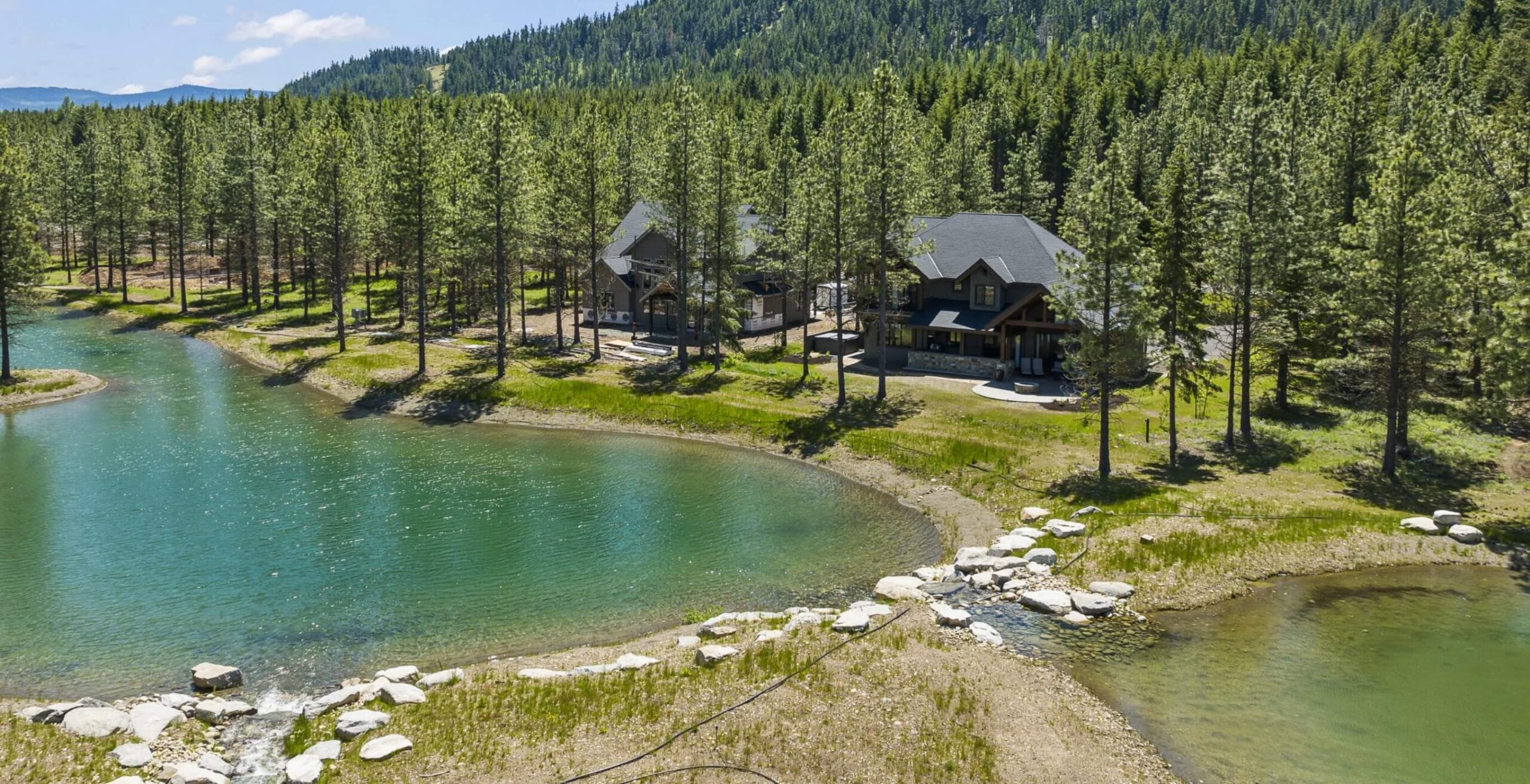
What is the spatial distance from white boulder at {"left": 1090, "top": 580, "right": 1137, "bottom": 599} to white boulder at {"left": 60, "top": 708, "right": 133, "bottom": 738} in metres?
26.1

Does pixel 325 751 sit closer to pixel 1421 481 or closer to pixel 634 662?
pixel 634 662

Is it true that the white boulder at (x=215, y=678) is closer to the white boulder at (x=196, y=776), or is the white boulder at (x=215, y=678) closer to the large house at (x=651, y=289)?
the white boulder at (x=196, y=776)

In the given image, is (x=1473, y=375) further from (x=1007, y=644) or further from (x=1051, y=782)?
(x=1051, y=782)

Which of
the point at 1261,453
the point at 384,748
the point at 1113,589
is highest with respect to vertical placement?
the point at 1261,453

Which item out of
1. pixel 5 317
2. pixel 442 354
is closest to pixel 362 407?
pixel 442 354

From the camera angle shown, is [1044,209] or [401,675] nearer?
[401,675]

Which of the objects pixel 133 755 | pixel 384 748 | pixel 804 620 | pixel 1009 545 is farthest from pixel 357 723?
pixel 1009 545

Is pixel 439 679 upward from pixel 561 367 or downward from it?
downward

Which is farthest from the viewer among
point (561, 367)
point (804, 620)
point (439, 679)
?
point (561, 367)

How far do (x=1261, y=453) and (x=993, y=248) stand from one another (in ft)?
78.8

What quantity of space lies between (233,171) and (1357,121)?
83.0 metres

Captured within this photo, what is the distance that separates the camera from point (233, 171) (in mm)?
84250

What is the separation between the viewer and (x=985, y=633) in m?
27.8

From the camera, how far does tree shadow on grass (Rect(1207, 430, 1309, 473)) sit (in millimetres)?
42469
